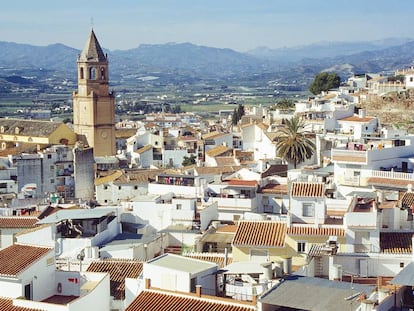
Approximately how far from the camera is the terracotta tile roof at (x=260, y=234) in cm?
2261

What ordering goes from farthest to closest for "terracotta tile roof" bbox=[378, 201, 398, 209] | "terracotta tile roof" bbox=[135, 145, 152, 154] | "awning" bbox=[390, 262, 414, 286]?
"terracotta tile roof" bbox=[135, 145, 152, 154]
"terracotta tile roof" bbox=[378, 201, 398, 209]
"awning" bbox=[390, 262, 414, 286]

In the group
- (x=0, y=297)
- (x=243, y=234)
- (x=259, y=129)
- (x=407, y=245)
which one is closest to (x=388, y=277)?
(x=407, y=245)

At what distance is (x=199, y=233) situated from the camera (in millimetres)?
27531

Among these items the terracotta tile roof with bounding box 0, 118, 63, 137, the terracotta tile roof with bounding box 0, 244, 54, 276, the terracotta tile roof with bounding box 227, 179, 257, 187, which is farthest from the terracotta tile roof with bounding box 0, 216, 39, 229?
the terracotta tile roof with bounding box 0, 118, 63, 137

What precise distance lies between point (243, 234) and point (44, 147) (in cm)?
3786

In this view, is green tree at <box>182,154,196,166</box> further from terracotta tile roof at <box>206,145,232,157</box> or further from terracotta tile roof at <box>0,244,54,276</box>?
terracotta tile roof at <box>0,244,54,276</box>

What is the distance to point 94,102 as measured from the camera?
215 feet

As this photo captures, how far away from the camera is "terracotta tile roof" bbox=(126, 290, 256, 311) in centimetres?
1614

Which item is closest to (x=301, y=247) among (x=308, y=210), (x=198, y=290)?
(x=308, y=210)

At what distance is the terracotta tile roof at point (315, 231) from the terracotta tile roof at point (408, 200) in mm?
3336

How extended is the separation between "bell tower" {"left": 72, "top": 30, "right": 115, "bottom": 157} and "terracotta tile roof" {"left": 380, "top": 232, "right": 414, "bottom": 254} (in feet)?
146

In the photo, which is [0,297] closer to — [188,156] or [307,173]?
[307,173]

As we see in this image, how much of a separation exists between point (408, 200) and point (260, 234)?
6.03m

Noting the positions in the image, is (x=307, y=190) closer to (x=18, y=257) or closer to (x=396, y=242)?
(x=396, y=242)
